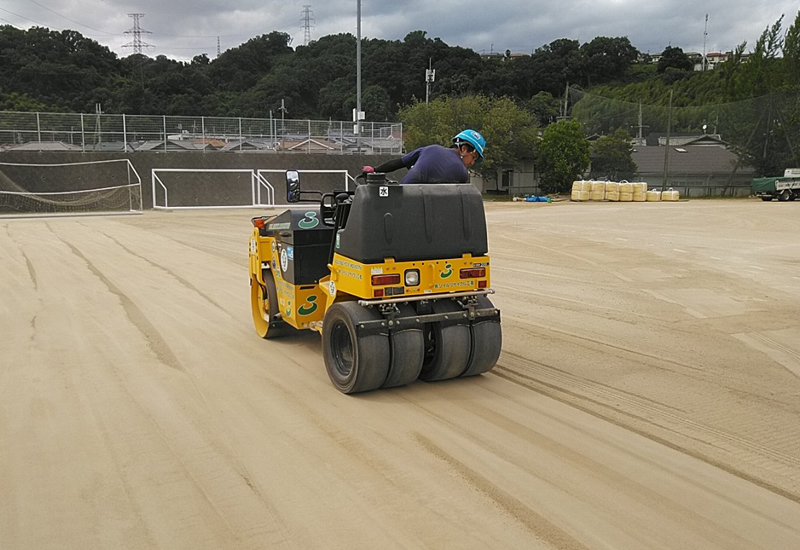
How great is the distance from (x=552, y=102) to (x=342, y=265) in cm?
10025

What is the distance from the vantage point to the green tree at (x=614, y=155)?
55031mm

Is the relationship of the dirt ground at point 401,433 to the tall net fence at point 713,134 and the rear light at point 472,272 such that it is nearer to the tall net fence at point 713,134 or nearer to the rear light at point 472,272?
the rear light at point 472,272

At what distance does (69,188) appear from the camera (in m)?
31.8

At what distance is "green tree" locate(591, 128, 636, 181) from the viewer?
55031 mm

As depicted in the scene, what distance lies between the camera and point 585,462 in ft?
14.6

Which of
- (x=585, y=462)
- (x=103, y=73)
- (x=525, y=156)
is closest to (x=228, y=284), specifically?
(x=585, y=462)

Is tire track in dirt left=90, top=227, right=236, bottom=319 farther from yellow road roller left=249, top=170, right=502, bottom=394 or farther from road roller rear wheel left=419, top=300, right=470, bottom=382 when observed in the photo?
road roller rear wheel left=419, top=300, right=470, bottom=382

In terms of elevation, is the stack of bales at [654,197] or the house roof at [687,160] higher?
the house roof at [687,160]

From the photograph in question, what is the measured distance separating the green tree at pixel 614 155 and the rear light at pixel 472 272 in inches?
2015

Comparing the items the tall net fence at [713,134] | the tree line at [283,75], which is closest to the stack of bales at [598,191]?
the tall net fence at [713,134]

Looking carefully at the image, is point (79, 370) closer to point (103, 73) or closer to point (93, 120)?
point (93, 120)

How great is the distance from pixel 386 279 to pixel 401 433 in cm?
123

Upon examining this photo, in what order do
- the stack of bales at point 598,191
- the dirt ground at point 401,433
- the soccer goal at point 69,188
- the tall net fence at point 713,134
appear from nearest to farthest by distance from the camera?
the dirt ground at point 401,433
the soccer goal at point 69,188
the stack of bales at point 598,191
the tall net fence at point 713,134

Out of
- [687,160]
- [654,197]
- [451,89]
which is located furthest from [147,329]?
[451,89]
